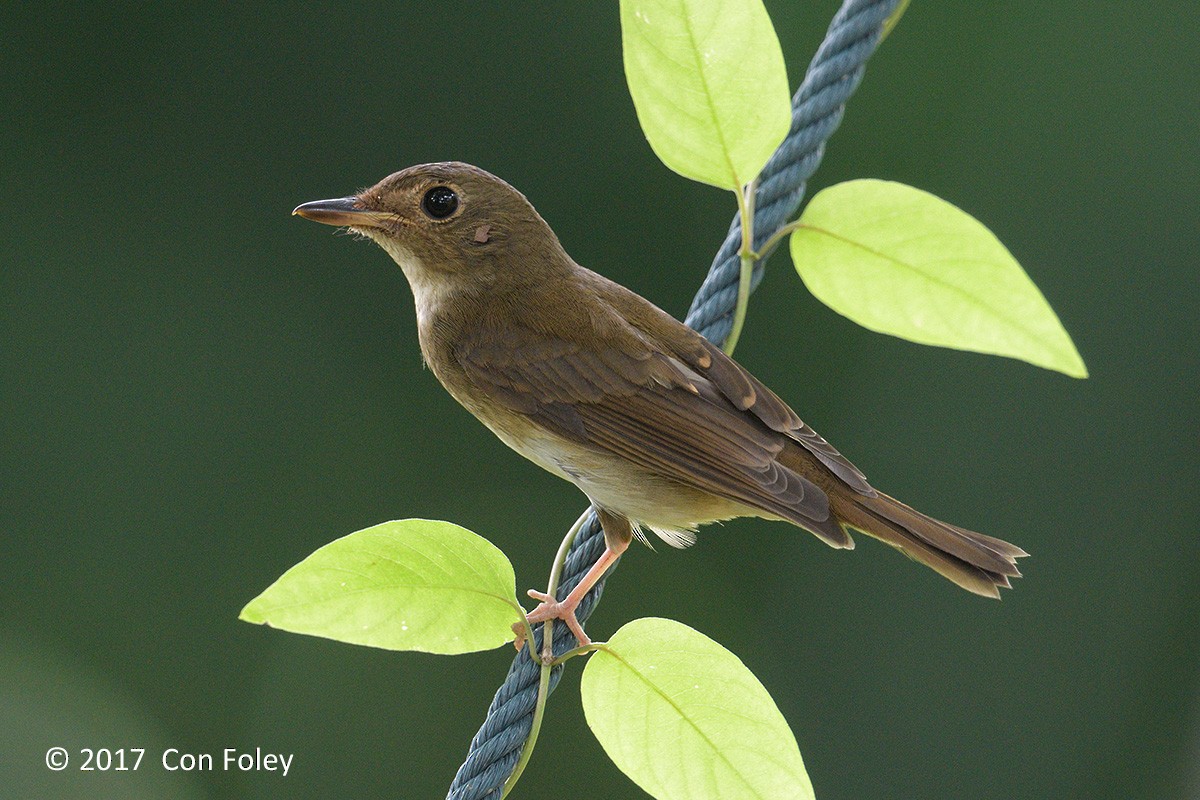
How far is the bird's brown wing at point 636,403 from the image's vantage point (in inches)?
85.8

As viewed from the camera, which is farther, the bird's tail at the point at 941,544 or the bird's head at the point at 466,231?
the bird's head at the point at 466,231

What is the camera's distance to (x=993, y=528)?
4.57 metres

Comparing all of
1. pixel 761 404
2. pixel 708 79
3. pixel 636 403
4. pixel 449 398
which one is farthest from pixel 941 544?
pixel 449 398

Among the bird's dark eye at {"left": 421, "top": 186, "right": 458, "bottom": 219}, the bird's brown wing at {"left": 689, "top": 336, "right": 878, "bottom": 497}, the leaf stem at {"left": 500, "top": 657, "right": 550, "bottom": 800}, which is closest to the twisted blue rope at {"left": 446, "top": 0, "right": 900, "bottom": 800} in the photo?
the leaf stem at {"left": 500, "top": 657, "right": 550, "bottom": 800}

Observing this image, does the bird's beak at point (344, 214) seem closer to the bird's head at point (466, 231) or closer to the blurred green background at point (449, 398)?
the bird's head at point (466, 231)

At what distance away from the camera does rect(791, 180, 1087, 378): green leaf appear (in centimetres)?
148

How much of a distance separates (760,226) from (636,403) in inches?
20.0

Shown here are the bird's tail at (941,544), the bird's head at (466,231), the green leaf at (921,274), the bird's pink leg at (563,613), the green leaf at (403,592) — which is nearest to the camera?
the green leaf at (403,592)

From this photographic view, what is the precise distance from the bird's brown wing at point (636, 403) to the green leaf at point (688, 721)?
0.71m

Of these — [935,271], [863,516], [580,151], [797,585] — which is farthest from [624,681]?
[580,151]

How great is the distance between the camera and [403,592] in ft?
4.70

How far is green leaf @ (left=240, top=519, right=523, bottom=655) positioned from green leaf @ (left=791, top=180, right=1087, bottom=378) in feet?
1.82

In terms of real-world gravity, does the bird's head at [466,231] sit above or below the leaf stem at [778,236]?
below

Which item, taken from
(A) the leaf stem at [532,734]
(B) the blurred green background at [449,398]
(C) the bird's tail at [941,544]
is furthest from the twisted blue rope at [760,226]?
(B) the blurred green background at [449,398]
